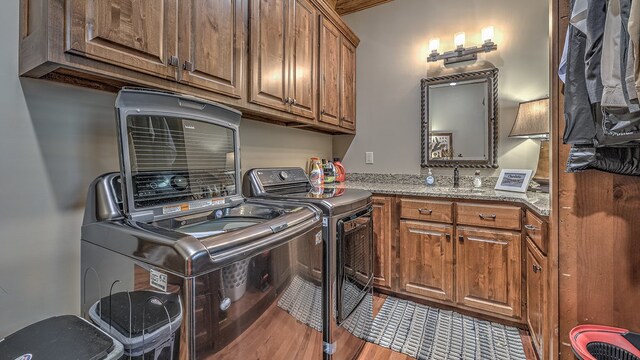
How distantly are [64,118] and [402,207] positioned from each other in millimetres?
2084

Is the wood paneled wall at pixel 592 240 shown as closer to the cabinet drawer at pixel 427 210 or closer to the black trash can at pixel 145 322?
the cabinet drawer at pixel 427 210

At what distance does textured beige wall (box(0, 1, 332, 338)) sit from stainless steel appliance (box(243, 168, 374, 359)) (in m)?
0.87

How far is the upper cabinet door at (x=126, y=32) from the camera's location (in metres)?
0.97

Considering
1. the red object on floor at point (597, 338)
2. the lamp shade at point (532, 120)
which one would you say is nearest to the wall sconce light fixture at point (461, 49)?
the lamp shade at point (532, 120)

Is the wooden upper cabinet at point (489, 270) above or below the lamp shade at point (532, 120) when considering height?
below

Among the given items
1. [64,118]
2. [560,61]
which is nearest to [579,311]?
[560,61]

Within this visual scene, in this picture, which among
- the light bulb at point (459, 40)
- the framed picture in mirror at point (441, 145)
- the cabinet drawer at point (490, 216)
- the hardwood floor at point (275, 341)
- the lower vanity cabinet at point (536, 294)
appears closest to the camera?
the hardwood floor at point (275, 341)

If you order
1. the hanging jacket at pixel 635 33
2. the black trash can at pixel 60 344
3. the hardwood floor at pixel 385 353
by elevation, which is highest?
the hanging jacket at pixel 635 33

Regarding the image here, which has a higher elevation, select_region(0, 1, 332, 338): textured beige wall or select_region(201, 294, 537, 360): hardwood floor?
select_region(0, 1, 332, 338): textured beige wall

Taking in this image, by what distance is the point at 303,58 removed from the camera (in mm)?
2225

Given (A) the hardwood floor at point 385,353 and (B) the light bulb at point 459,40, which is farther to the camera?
(B) the light bulb at point 459,40

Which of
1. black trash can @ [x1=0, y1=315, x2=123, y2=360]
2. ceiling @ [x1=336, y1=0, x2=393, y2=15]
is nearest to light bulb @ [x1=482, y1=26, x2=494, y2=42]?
ceiling @ [x1=336, y1=0, x2=393, y2=15]

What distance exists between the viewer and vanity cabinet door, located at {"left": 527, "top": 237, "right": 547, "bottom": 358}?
4.77 feet

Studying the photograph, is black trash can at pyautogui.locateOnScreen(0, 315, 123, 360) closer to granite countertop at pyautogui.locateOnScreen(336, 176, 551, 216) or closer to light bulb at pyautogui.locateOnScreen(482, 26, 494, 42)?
granite countertop at pyautogui.locateOnScreen(336, 176, 551, 216)
